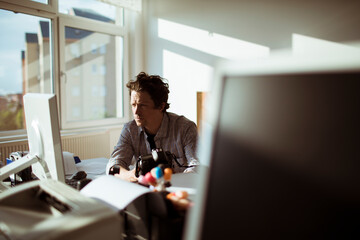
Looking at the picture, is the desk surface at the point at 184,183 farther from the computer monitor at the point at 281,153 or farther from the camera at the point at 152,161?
the computer monitor at the point at 281,153

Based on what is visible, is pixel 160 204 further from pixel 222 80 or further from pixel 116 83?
pixel 116 83

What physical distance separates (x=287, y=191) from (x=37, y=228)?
45 cm

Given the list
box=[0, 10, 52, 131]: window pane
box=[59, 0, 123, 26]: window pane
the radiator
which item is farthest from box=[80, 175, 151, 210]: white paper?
box=[59, 0, 123, 26]: window pane

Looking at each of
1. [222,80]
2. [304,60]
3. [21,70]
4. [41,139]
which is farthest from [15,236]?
[21,70]

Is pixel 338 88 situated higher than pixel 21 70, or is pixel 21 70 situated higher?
pixel 21 70

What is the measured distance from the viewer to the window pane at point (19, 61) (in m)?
2.89

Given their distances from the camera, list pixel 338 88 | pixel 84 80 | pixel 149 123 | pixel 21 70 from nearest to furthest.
→ 1. pixel 338 88
2. pixel 149 123
3. pixel 21 70
4. pixel 84 80

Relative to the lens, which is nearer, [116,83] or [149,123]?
[149,123]

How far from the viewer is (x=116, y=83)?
13.1ft

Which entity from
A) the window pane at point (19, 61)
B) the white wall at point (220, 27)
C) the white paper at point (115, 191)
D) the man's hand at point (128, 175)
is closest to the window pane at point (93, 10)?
the window pane at point (19, 61)

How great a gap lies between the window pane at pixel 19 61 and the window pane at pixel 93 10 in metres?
0.29

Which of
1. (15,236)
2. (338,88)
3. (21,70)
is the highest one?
(21,70)

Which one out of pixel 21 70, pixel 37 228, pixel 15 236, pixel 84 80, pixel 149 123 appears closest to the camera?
pixel 37 228

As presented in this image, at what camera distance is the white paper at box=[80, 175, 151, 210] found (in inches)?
27.2
